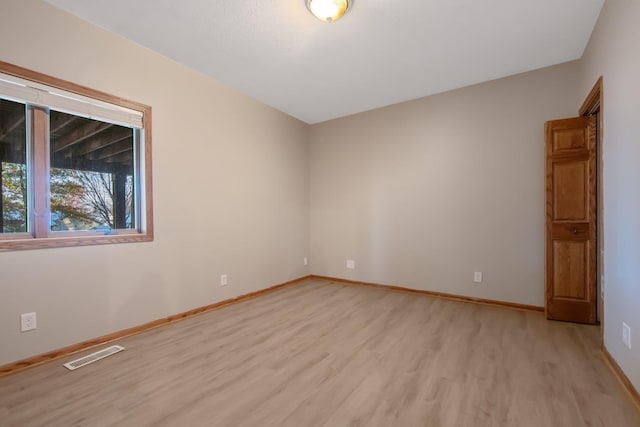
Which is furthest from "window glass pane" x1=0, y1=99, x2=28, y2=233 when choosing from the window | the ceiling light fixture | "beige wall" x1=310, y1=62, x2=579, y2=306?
"beige wall" x1=310, y1=62, x2=579, y2=306

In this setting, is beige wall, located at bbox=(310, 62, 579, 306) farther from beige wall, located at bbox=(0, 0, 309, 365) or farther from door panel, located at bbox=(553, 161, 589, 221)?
beige wall, located at bbox=(0, 0, 309, 365)

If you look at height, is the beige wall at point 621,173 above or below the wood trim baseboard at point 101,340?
above

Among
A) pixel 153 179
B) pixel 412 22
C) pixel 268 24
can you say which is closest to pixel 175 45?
pixel 268 24

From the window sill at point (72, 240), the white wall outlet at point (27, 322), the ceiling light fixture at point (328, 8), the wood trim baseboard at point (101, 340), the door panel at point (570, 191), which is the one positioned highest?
the ceiling light fixture at point (328, 8)

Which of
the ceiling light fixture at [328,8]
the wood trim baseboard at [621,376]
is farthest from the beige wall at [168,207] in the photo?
the wood trim baseboard at [621,376]

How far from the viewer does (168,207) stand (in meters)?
2.84

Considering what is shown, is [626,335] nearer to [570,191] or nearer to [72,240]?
[570,191]

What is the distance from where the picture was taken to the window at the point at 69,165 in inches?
78.4

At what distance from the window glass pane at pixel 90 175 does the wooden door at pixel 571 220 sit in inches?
164

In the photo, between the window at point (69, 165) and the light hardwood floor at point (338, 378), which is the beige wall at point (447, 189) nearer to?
the light hardwood floor at point (338, 378)

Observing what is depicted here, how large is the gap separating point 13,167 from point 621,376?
4.36 metres

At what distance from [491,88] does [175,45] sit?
3.45 metres

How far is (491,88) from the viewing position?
328cm

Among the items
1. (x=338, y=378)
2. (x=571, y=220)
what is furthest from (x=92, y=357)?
(x=571, y=220)
